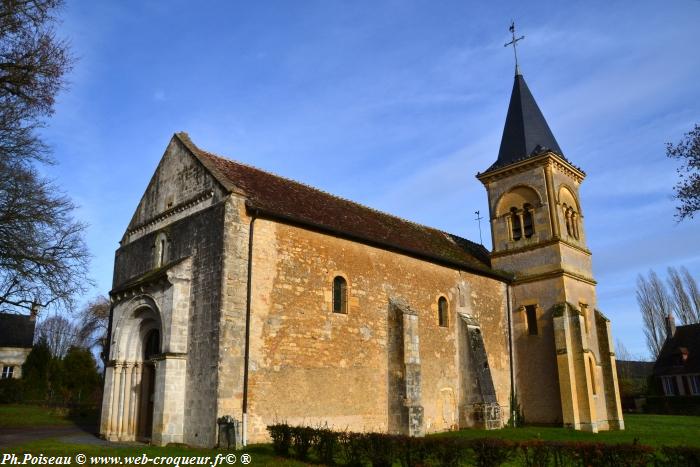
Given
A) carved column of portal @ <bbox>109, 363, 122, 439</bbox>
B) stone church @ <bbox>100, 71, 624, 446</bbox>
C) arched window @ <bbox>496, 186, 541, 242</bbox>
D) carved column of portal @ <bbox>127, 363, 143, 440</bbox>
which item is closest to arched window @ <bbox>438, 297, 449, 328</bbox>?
stone church @ <bbox>100, 71, 624, 446</bbox>

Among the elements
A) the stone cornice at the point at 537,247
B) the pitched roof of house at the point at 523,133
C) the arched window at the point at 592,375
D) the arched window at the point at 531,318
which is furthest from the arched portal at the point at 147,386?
the pitched roof of house at the point at 523,133

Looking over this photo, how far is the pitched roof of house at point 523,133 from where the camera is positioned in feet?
90.4

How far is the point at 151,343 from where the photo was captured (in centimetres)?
1930

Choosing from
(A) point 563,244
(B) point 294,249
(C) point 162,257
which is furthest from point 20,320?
(A) point 563,244

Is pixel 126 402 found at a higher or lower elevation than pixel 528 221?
lower

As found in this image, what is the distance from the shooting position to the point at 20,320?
175 ft

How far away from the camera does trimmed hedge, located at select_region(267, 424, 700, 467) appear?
909 cm

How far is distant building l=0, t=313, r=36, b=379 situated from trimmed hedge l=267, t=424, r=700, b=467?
4830 centimetres

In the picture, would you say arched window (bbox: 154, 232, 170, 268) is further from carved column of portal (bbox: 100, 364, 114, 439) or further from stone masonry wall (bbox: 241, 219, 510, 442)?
stone masonry wall (bbox: 241, 219, 510, 442)

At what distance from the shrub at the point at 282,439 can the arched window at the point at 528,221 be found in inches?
701

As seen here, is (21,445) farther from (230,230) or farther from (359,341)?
(359,341)

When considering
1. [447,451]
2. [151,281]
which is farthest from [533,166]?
[447,451]

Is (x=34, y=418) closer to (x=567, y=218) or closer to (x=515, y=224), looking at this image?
(x=515, y=224)

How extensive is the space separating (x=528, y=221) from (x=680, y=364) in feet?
93.0
